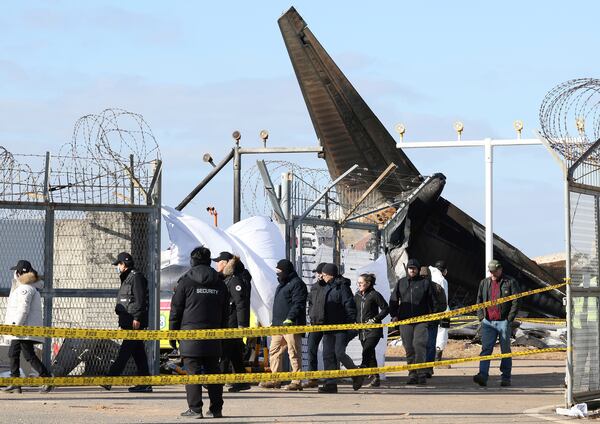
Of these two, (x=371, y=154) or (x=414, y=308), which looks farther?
(x=371, y=154)

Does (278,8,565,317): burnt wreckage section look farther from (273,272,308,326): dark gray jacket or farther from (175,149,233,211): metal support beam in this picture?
(273,272,308,326): dark gray jacket

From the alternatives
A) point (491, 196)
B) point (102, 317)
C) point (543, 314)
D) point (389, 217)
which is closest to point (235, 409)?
point (102, 317)

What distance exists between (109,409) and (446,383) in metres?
6.31

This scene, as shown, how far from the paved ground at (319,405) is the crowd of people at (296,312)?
38 cm

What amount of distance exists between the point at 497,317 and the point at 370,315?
1.77 meters

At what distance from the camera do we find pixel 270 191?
705 inches

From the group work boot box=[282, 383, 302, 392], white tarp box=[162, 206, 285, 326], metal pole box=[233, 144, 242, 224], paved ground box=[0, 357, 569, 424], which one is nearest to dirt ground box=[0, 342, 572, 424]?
paved ground box=[0, 357, 569, 424]

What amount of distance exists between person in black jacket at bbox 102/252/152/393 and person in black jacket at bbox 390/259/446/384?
4001mm

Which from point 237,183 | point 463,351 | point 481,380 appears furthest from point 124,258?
point 237,183

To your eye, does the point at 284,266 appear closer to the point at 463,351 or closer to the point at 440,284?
the point at 440,284

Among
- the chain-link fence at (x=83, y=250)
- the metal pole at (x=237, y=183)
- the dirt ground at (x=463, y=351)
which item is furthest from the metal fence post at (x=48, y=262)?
the metal pole at (x=237, y=183)

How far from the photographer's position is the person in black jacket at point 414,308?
17.6 metres

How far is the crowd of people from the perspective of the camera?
14.8 metres

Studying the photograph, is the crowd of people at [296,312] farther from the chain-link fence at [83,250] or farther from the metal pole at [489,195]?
the metal pole at [489,195]
